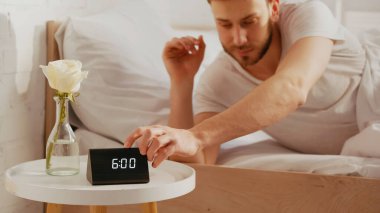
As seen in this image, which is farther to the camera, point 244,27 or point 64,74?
point 244,27

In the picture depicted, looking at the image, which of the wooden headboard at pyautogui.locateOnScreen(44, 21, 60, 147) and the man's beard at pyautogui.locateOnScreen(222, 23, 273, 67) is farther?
the wooden headboard at pyautogui.locateOnScreen(44, 21, 60, 147)

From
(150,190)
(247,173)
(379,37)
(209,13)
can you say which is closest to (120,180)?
(150,190)

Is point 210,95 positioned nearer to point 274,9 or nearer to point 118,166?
point 274,9

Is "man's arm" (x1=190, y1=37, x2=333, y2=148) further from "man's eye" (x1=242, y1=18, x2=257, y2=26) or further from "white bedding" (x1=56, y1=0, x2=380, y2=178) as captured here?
"white bedding" (x1=56, y1=0, x2=380, y2=178)

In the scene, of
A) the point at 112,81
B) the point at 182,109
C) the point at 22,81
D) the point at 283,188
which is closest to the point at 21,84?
the point at 22,81

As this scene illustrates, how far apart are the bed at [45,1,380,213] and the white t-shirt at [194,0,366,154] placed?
199mm

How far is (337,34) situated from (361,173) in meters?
0.53

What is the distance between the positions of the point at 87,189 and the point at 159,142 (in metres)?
0.18

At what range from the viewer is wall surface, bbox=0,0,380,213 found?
6.76 ft

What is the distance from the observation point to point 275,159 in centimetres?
189

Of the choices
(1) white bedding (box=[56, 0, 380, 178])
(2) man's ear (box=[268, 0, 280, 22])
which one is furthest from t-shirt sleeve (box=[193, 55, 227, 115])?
(2) man's ear (box=[268, 0, 280, 22])

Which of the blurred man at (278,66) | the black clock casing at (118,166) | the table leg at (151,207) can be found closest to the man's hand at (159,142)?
the black clock casing at (118,166)

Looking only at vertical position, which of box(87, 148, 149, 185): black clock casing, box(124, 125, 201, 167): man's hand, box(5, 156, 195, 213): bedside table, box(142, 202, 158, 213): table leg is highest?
box(124, 125, 201, 167): man's hand

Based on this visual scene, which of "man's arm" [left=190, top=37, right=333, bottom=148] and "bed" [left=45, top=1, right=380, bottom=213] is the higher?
"man's arm" [left=190, top=37, right=333, bottom=148]
